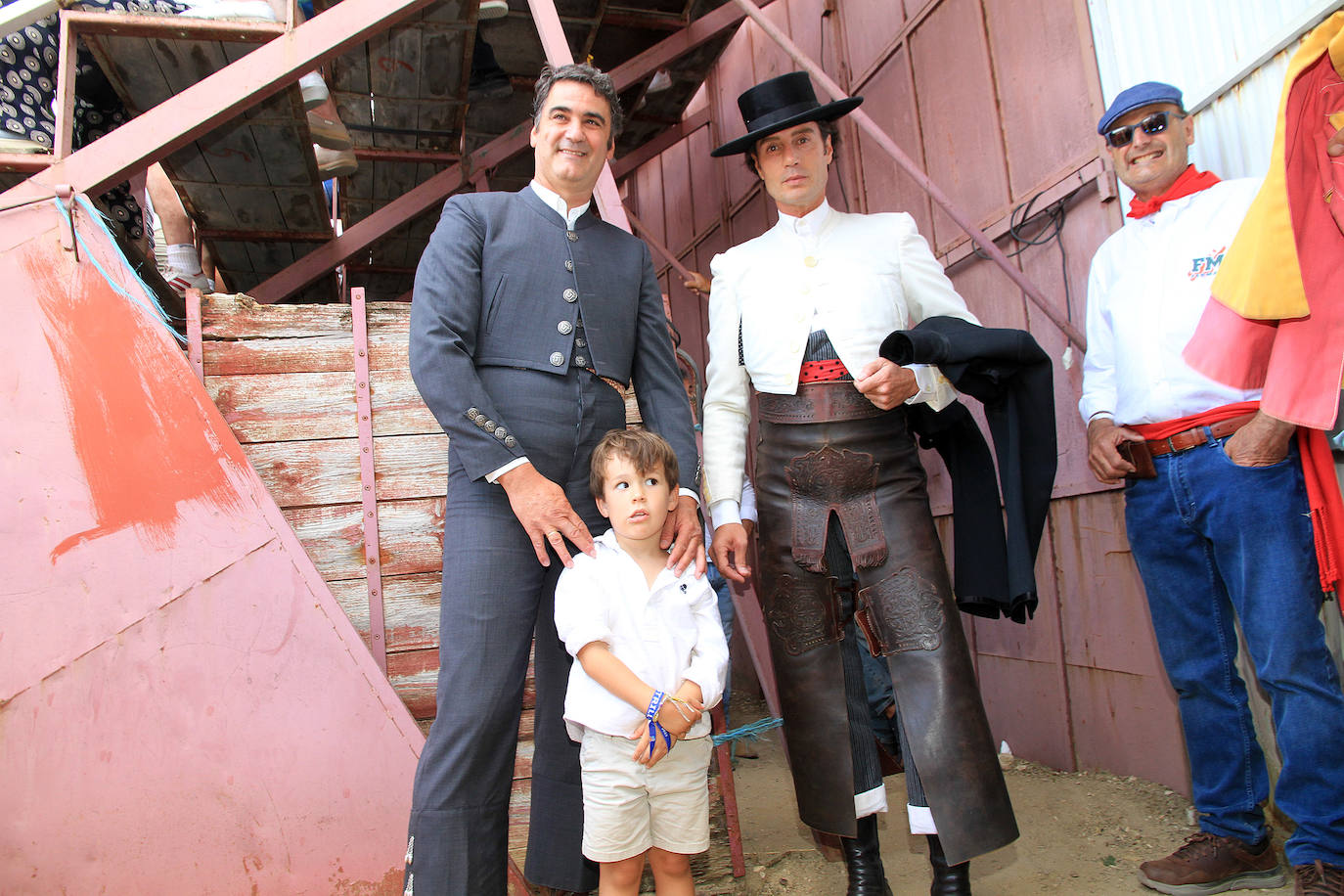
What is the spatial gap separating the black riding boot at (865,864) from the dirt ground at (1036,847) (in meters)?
0.48

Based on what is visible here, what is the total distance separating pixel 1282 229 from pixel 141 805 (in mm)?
3174

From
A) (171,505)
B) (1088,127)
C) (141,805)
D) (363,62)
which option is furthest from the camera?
(363,62)

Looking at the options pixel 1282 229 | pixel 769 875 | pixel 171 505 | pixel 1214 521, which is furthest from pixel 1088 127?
pixel 171 505

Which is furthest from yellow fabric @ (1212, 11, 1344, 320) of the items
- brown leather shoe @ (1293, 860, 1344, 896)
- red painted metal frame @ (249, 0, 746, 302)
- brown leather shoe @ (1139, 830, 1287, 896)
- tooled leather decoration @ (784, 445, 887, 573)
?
red painted metal frame @ (249, 0, 746, 302)

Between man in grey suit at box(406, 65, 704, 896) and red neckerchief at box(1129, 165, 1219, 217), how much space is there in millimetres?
1566

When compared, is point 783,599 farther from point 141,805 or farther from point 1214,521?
point 141,805

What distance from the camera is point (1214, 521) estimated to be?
2.44 m

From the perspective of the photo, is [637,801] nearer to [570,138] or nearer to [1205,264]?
[570,138]

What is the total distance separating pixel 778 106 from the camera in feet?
8.49

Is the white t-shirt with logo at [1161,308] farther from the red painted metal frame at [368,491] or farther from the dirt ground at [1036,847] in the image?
the red painted metal frame at [368,491]

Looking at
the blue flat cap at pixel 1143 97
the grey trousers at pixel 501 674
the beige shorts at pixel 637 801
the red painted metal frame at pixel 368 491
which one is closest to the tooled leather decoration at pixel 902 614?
the beige shorts at pixel 637 801

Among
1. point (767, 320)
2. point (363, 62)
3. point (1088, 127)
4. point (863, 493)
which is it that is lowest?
point (863, 493)

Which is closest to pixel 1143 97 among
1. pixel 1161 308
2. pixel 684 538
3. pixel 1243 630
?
pixel 1161 308

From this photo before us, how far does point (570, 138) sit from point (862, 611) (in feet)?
4.67
